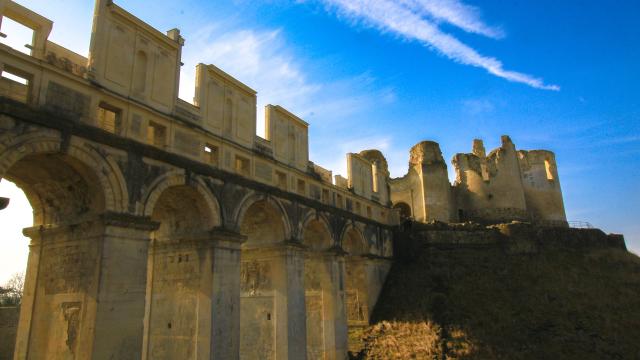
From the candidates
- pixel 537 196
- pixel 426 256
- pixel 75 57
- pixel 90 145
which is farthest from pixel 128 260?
pixel 537 196

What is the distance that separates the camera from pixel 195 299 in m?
13.4

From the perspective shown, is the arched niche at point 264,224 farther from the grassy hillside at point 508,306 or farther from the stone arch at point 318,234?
the grassy hillside at point 508,306

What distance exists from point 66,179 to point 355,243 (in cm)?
1588

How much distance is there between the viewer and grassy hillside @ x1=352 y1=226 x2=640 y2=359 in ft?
59.7

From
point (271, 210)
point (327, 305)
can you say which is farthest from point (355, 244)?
point (271, 210)

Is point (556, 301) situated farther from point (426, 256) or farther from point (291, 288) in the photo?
point (291, 288)

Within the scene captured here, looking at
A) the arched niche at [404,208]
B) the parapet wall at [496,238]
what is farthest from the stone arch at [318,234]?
the arched niche at [404,208]

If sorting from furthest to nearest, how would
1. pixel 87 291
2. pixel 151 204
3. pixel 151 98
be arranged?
pixel 151 98 → pixel 151 204 → pixel 87 291

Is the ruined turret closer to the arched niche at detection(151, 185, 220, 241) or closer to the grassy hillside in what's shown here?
the grassy hillside

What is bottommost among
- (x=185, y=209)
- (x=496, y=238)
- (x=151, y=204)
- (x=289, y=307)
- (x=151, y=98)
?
(x=289, y=307)

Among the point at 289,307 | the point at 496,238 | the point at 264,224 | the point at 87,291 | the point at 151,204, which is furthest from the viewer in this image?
the point at 496,238

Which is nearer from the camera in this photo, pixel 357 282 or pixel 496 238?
pixel 357 282

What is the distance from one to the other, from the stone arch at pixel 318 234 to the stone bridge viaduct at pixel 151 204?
0.13m

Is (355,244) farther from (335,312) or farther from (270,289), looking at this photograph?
(270,289)
